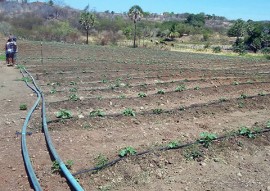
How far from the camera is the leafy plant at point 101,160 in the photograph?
6.90 m

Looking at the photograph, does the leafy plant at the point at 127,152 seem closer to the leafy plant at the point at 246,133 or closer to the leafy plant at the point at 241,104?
the leafy plant at the point at 246,133

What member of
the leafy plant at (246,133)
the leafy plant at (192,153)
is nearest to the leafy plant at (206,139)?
the leafy plant at (192,153)

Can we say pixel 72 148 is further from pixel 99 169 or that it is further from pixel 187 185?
pixel 187 185

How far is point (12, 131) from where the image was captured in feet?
28.2

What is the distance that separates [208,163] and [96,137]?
106 inches

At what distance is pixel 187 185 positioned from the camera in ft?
21.2

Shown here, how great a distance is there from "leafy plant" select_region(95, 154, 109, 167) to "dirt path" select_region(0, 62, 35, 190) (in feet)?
4.50

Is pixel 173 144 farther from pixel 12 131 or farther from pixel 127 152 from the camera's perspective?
pixel 12 131

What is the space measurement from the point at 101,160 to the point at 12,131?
9.19 ft

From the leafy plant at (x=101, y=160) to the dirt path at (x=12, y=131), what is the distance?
4.50 ft

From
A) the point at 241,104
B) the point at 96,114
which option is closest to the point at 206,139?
the point at 96,114

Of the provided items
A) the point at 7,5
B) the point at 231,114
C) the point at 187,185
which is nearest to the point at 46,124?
the point at 187,185

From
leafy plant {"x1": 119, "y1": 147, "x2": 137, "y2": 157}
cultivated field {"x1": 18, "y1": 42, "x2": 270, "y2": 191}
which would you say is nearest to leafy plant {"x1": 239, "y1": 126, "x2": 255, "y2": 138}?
cultivated field {"x1": 18, "y1": 42, "x2": 270, "y2": 191}

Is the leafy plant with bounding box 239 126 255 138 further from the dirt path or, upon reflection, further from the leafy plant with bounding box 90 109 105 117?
the dirt path
